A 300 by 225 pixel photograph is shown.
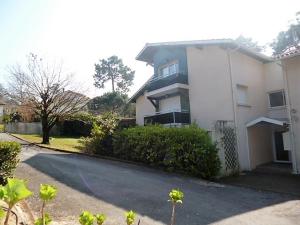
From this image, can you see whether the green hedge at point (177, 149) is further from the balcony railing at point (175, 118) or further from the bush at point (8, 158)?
the bush at point (8, 158)

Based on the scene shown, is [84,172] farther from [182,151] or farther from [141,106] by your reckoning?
[141,106]

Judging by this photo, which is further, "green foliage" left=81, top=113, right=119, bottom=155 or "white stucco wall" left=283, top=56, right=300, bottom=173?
"green foliage" left=81, top=113, right=119, bottom=155

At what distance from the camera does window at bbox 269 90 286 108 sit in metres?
18.5

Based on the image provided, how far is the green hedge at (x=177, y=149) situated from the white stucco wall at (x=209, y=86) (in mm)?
2837

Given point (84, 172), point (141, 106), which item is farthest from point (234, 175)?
point (141, 106)

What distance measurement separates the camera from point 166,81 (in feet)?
66.4

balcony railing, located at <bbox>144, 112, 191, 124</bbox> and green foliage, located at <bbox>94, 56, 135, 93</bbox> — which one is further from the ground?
green foliage, located at <bbox>94, 56, 135, 93</bbox>

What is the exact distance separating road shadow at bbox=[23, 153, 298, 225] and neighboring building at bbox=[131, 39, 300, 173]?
407 cm

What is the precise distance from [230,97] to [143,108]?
9.18 metres

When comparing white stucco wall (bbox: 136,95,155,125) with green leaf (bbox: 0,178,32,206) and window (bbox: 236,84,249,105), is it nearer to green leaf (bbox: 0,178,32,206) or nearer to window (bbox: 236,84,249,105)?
window (bbox: 236,84,249,105)

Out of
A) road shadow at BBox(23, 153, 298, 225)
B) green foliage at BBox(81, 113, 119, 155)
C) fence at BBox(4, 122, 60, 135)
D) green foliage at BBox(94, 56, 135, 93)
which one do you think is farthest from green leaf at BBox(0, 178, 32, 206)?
green foliage at BBox(94, 56, 135, 93)

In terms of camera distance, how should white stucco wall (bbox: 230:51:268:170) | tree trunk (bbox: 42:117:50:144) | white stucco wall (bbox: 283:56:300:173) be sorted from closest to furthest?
white stucco wall (bbox: 283:56:300:173)
white stucco wall (bbox: 230:51:268:170)
tree trunk (bbox: 42:117:50:144)

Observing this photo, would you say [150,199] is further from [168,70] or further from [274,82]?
[168,70]

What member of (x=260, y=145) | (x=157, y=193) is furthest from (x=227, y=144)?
(x=157, y=193)
